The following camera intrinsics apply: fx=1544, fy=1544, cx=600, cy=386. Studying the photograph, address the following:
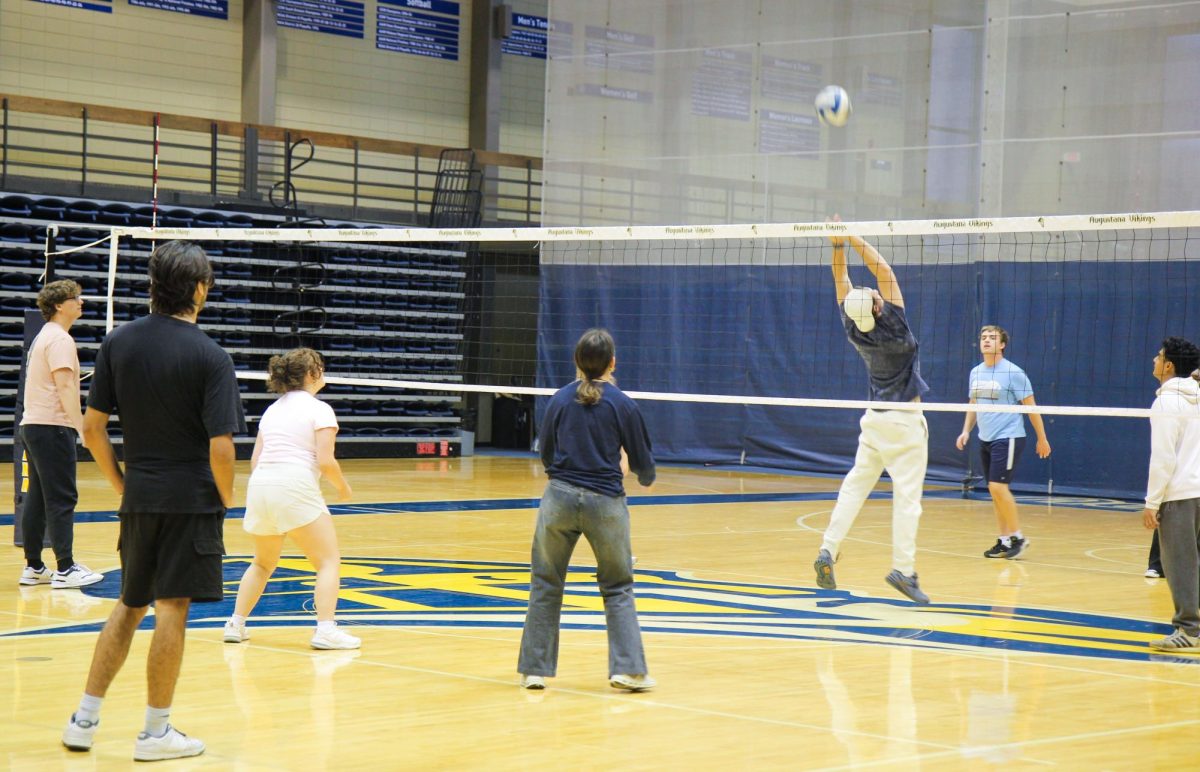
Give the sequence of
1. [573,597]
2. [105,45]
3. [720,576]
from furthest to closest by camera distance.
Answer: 1. [105,45]
2. [720,576]
3. [573,597]

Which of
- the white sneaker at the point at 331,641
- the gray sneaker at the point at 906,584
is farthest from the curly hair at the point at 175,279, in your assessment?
the gray sneaker at the point at 906,584

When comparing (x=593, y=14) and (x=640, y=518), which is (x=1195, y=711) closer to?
(x=640, y=518)

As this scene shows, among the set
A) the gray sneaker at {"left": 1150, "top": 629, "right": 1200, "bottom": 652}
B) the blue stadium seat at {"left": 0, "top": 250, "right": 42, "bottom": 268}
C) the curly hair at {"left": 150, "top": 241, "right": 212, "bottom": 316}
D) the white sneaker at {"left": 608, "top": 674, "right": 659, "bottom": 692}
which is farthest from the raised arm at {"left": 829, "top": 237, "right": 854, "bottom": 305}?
the blue stadium seat at {"left": 0, "top": 250, "right": 42, "bottom": 268}

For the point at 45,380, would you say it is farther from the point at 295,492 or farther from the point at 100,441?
the point at 100,441

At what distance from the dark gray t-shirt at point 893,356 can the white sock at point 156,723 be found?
4660 mm

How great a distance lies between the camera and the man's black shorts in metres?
5.00

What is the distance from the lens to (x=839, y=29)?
19.0m

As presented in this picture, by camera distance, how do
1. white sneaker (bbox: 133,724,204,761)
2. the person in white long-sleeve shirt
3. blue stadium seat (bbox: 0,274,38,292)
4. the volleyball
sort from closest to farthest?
white sneaker (bbox: 133,724,204,761), the person in white long-sleeve shirt, the volleyball, blue stadium seat (bbox: 0,274,38,292)

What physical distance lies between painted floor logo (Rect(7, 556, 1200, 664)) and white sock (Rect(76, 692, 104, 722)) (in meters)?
2.38

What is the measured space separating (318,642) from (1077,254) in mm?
11913

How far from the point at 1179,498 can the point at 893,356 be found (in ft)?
5.79

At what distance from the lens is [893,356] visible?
27.9ft

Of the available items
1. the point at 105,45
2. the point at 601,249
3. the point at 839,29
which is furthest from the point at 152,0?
the point at 839,29

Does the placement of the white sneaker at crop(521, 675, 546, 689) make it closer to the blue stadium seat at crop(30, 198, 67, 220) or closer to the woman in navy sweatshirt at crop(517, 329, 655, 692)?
the woman in navy sweatshirt at crop(517, 329, 655, 692)
